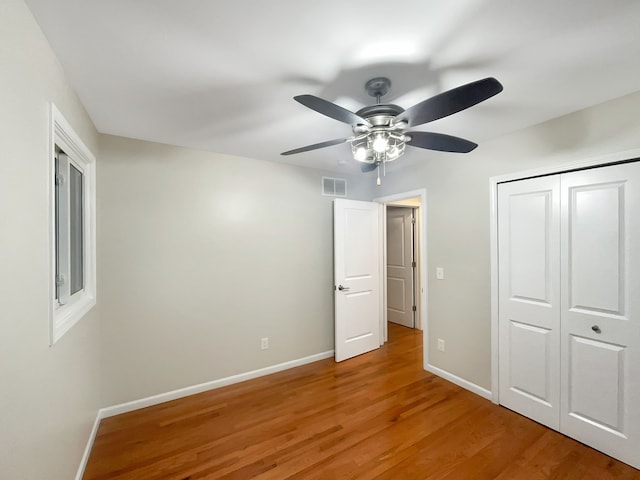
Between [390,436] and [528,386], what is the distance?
1271 millimetres

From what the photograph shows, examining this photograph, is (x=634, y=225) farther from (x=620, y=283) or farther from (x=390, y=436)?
(x=390, y=436)

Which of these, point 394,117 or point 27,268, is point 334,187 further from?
point 27,268

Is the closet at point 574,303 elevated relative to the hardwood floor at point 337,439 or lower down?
elevated

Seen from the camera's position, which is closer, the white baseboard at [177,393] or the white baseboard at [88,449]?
the white baseboard at [88,449]

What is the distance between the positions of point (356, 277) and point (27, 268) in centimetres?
298

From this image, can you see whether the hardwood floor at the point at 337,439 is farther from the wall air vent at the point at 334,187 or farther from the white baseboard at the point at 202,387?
the wall air vent at the point at 334,187

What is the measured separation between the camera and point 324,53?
4.42 feet

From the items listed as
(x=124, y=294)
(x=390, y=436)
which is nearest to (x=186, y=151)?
(x=124, y=294)

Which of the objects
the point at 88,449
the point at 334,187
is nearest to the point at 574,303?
the point at 334,187

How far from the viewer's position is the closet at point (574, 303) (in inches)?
69.8

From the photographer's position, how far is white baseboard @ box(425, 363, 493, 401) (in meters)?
2.52

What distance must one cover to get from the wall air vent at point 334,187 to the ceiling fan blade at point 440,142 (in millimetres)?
1825

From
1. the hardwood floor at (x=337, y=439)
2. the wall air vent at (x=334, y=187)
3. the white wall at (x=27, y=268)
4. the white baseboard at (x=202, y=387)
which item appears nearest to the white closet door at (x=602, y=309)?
the hardwood floor at (x=337, y=439)

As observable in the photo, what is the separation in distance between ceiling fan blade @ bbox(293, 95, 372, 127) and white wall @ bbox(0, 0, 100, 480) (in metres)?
1.08
